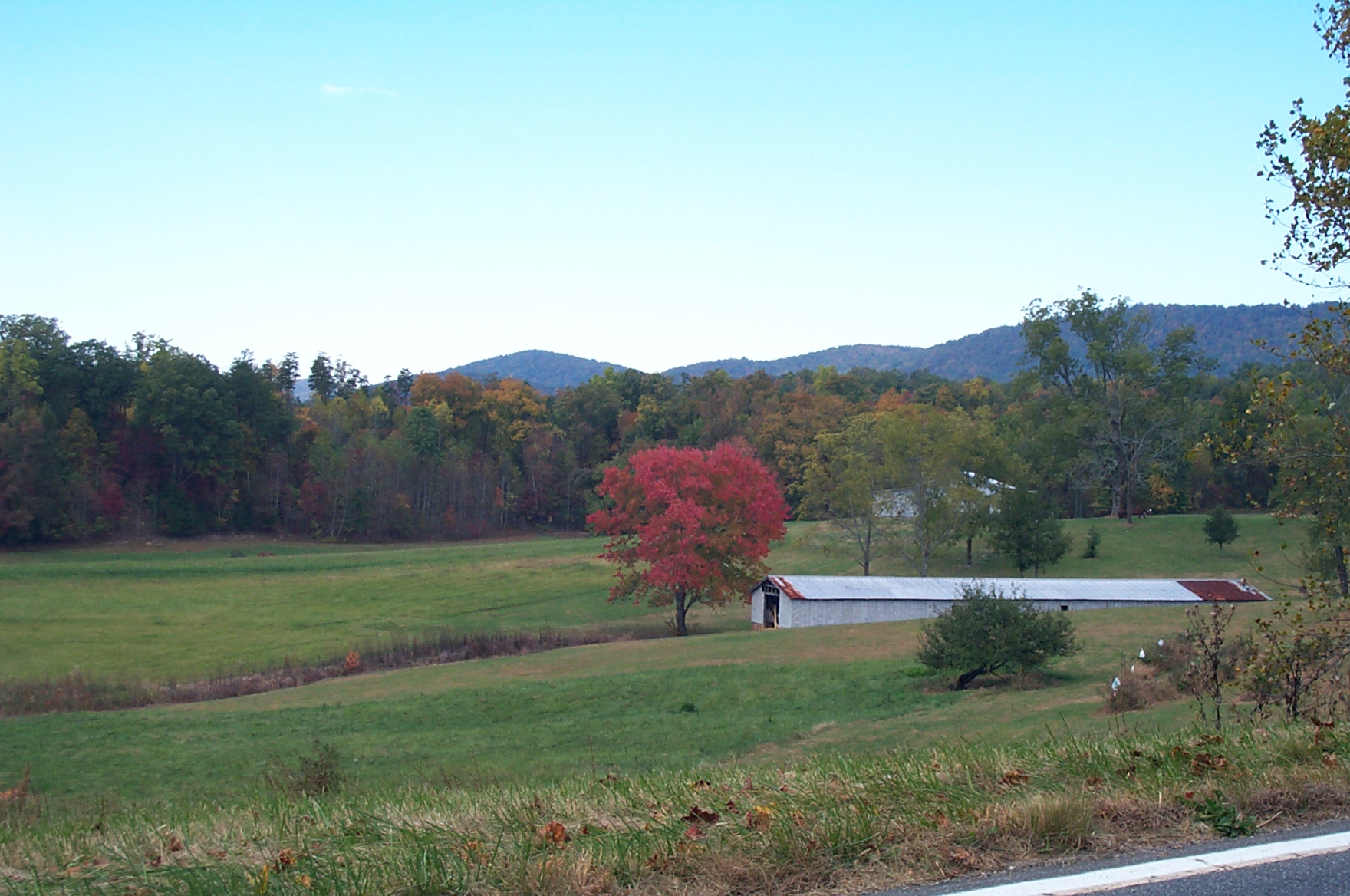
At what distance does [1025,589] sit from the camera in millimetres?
42531

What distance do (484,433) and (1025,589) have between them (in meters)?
91.3

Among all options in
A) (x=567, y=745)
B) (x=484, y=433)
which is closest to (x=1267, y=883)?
(x=567, y=745)

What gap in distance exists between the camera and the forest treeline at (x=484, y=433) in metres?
64.8

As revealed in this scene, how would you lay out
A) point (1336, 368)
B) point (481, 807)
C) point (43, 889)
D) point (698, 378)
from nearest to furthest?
point (43, 889), point (481, 807), point (1336, 368), point (698, 378)

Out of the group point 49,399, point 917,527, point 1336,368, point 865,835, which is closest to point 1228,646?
point 1336,368

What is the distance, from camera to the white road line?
12.5 feet

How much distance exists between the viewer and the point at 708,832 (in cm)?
447

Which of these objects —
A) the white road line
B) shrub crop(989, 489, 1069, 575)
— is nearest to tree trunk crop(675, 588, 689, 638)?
shrub crop(989, 489, 1069, 575)

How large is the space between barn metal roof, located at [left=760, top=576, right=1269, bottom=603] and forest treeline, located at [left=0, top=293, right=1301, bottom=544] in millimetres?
5996

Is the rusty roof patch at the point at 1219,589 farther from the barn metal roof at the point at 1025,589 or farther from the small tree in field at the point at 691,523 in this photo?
the small tree in field at the point at 691,523

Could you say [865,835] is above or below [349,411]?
below

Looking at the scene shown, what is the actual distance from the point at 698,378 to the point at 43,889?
5167 inches

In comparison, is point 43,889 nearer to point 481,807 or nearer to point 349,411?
point 481,807

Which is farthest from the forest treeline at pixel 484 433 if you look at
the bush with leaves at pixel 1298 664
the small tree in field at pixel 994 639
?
the bush with leaves at pixel 1298 664
